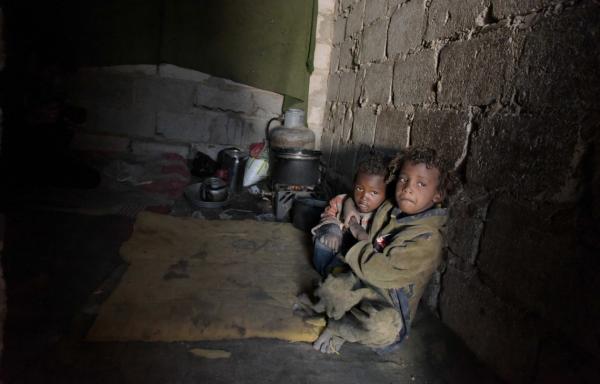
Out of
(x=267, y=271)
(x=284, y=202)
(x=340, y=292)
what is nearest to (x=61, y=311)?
(x=267, y=271)

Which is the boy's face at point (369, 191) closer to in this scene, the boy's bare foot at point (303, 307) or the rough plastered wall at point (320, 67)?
the boy's bare foot at point (303, 307)

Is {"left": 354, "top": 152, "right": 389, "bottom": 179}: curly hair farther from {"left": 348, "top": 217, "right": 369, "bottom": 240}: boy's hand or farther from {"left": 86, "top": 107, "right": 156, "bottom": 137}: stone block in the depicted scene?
{"left": 86, "top": 107, "right": 156, "bottom": 137}: stone block

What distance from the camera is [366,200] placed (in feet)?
6.61

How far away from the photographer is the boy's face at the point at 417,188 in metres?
1.65

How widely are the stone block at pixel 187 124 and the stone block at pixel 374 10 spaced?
7.07 ft

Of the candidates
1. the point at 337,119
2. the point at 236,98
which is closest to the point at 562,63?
the point at 337,119

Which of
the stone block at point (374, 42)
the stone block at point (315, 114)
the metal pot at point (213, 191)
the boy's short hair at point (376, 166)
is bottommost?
the metal pot at point (213, 191)

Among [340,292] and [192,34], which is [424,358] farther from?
[192,34]

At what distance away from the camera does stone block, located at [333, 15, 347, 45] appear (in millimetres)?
4211

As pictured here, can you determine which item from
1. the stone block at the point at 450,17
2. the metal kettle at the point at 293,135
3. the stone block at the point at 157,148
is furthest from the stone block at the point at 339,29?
the stone block at the point at 157,148

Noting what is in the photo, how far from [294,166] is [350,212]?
1.34 metres

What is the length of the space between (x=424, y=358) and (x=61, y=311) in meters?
1.65

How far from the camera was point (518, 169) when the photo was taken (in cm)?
145

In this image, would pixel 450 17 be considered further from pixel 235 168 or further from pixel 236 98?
pixel 236 98
